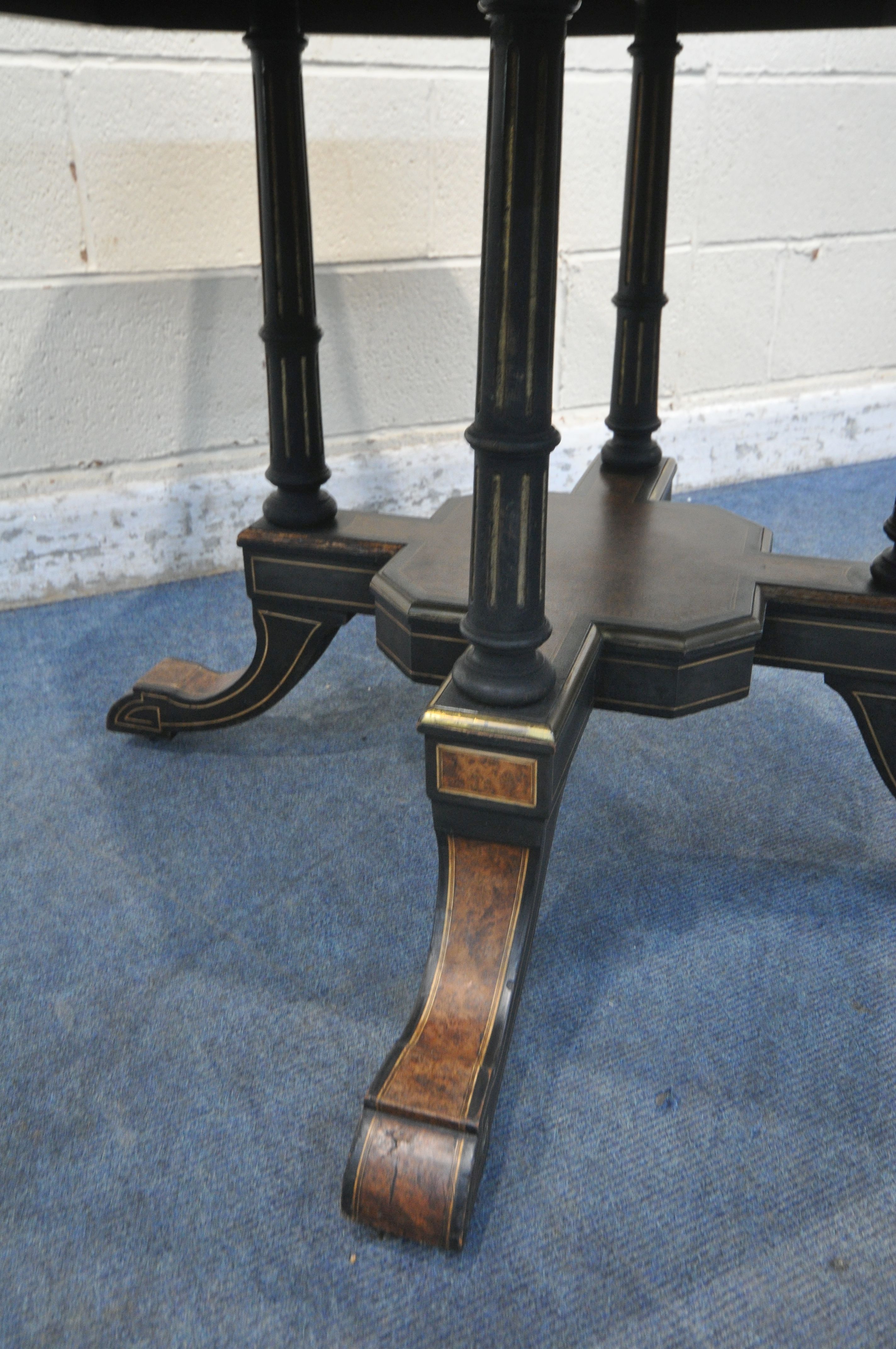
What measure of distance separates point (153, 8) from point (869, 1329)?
1.15 metres

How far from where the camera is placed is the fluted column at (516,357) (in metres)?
0.60

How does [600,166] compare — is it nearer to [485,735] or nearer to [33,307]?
[33,307]

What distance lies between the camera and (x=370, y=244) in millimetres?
1668

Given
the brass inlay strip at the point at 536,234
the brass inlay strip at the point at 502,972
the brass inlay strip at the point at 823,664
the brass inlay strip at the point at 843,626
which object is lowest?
the brass inlay strip at the point at 502,972

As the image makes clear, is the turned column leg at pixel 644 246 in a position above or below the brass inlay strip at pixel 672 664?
above

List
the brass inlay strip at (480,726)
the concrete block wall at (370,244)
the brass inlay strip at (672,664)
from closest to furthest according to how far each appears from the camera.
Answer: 1. the brass inlay strip at (480,726)
2. the brass inlay strip at (672,664)
3. the concrete block wall at (370,244)

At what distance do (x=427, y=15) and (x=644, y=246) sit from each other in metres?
0.33

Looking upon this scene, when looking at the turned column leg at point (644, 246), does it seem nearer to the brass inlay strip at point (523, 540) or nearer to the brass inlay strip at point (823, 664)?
the brass inlay strip at point (823, 664)

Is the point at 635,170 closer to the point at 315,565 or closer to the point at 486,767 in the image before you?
the point at 315,565

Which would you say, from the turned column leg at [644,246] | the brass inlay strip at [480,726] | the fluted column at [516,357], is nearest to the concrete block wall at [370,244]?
the turned column leg at [644,246]

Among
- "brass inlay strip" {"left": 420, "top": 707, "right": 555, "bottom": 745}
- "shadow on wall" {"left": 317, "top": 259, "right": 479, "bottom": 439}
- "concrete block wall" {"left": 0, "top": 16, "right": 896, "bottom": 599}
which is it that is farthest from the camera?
"shadow on wall" {"left": 317, "top": 259, "right": 479, "bottom": 439}

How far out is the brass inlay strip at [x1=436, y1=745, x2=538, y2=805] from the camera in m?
0.74

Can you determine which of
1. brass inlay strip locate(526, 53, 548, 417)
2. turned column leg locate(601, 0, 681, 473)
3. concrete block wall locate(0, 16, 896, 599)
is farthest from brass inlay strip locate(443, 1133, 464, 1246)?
concrete block wall locate(0, 16, 896, 599)

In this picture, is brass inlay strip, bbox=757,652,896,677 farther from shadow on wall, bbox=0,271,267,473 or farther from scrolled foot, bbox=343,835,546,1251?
shadow on wall, bbox=0,271,267,473
